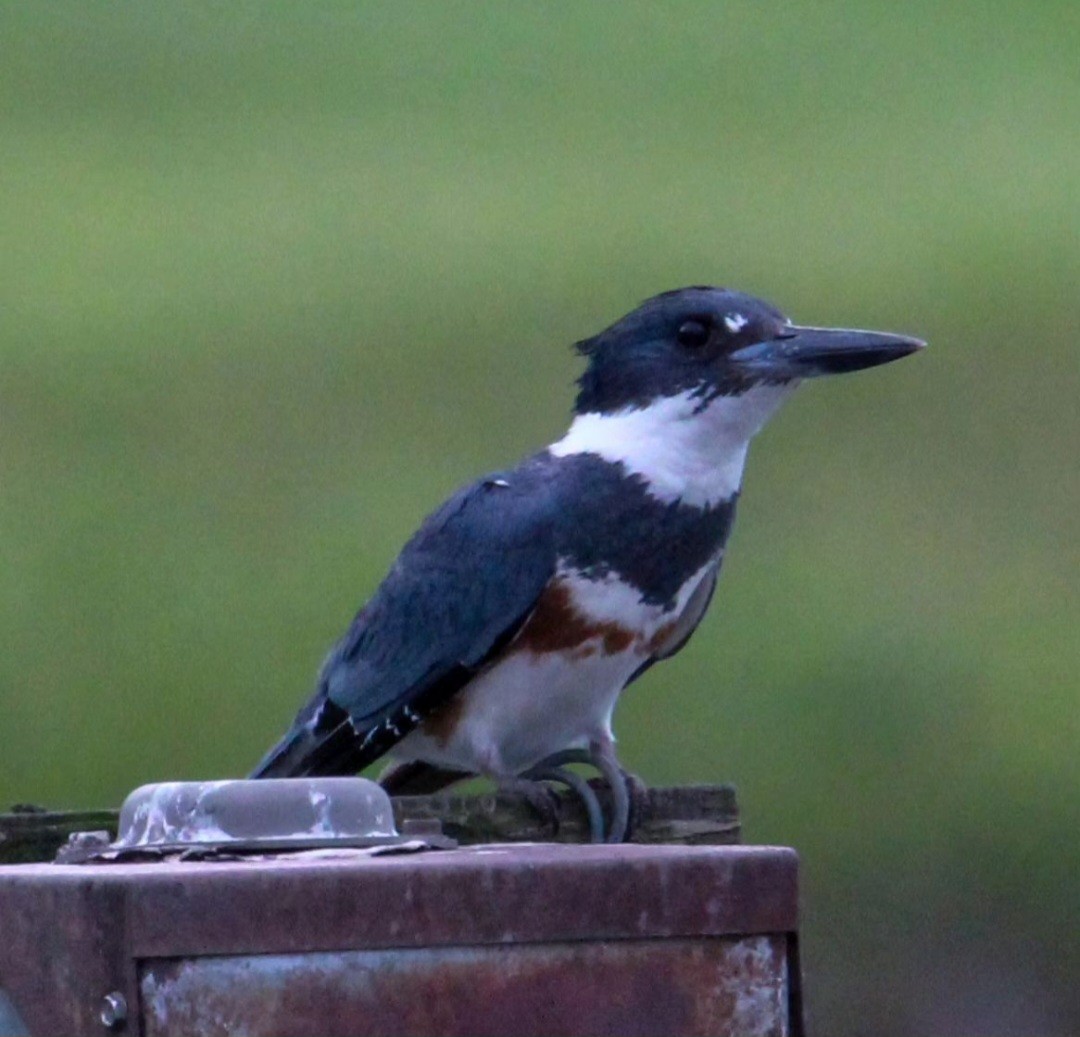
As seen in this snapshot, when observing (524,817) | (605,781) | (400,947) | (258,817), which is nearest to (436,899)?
(400,947)

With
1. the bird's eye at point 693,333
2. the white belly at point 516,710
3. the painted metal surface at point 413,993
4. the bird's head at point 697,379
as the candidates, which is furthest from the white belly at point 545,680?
the painted metal surface at point 413,993

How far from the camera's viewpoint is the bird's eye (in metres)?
2.22

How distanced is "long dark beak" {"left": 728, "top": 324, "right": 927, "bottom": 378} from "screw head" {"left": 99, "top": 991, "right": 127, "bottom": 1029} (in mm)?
1191

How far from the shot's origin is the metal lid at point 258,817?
4.02ft

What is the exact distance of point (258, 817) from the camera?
123cm

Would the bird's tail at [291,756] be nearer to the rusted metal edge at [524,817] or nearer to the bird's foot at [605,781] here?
the bird's foot at [605,781]

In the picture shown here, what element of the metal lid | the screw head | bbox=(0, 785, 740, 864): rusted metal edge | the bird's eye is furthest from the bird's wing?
the screw head

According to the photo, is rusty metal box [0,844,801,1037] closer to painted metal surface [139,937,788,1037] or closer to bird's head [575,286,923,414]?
painted metal surface [139,937,788,1037]

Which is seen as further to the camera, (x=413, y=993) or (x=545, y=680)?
(x=545, y=680)

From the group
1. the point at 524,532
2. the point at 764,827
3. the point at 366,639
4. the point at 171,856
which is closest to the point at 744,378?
the point at 524,532

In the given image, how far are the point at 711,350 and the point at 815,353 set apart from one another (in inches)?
4.6

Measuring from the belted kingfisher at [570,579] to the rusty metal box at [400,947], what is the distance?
1024 millimetres

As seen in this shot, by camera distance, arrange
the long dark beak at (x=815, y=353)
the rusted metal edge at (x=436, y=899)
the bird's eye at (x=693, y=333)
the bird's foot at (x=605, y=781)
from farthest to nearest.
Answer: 1. the bird's eye at (x=693, y=333)
2. the long dark beak at (x=815, y=353)
3. the bird's foot at (x=605, y=781)
4. the rusted metal edge at (x=436, y=899)

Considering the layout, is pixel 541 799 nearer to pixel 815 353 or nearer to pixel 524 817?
pixel 524 817
